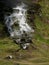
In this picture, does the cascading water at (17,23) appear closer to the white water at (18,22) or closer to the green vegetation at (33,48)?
the white water at (18,22)

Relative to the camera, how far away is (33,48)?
1479 inches

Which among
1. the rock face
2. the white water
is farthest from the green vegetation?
the white water

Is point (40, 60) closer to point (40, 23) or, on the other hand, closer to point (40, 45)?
point (40, 45)

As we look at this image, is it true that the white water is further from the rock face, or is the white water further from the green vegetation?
the green vegetation

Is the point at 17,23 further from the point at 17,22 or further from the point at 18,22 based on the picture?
the point at 18,22

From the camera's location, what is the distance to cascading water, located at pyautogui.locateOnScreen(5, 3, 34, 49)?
3950 cm

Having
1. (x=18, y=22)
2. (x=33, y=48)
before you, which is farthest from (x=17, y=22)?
(x=33, y=48)

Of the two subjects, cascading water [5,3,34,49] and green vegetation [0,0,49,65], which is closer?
green vegetation [0,0,49,65]

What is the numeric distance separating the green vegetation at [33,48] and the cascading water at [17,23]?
88 centimetres

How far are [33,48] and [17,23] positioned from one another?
4.77 metres

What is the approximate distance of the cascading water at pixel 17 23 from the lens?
39.5 m

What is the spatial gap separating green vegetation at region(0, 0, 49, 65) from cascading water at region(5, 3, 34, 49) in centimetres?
88

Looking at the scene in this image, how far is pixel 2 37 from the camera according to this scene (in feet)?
129

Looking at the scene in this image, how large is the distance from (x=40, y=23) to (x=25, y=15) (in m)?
2.47
